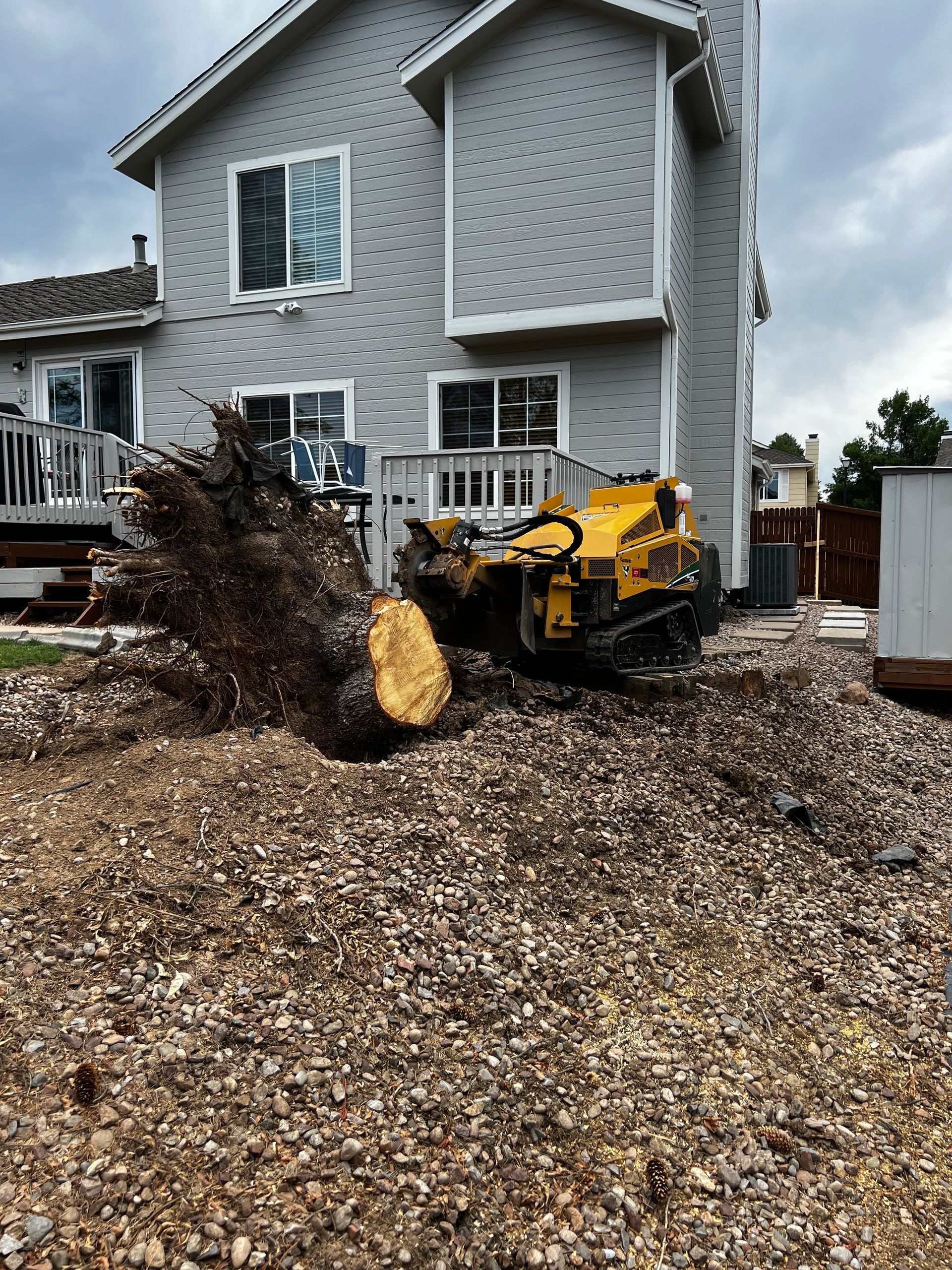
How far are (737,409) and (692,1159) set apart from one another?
10895 mm

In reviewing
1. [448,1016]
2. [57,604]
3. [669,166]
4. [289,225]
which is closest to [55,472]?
[57,604]

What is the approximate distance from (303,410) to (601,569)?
7.77m

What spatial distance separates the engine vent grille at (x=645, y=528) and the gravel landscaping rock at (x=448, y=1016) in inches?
74.5

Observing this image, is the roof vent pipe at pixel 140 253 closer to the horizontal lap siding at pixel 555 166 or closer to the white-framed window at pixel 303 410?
the white-framed window at pixel 303 410

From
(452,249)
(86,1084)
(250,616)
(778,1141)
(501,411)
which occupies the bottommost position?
(778,1141)

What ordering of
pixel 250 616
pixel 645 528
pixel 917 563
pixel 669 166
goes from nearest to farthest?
pixel 250 616
pixel 645 528
pixel 917 563
pixel 669 166

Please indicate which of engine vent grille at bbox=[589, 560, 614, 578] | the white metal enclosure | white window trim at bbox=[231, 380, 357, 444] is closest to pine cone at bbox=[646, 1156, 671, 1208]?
engine vent grille at bbox=[589, 560, 614, 578]

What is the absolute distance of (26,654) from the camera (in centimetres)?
683

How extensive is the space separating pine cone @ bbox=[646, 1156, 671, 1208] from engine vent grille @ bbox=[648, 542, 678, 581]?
420 cm

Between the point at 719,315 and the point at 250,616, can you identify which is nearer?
the point at 250,616

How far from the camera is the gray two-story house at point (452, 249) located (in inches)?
400

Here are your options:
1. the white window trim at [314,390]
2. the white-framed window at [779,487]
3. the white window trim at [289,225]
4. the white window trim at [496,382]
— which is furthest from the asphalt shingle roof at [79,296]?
the white-framed window at [779,487]

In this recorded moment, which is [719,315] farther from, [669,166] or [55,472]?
[55,472]

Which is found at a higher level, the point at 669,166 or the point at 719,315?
the point at 669,166
